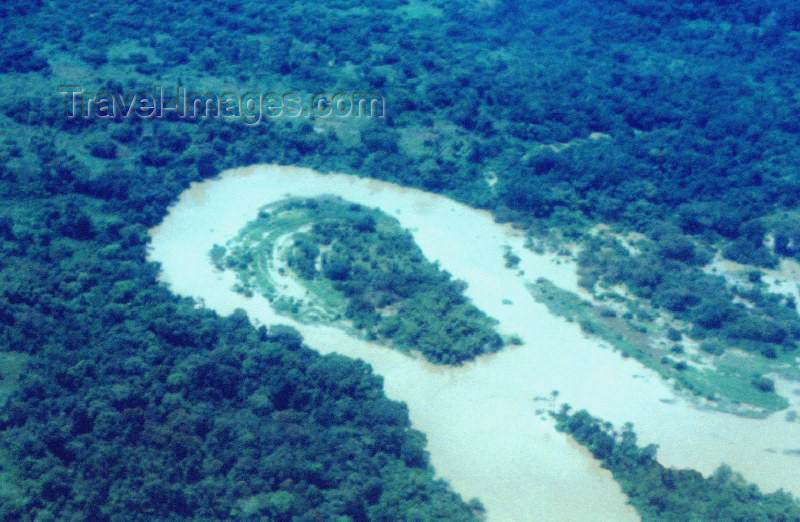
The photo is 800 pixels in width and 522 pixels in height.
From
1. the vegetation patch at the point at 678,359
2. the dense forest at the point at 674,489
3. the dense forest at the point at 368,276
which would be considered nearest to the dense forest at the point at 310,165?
the dense forest at the point at 674,489

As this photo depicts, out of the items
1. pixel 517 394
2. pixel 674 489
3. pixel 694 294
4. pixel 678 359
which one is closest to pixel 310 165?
pixel 517 394

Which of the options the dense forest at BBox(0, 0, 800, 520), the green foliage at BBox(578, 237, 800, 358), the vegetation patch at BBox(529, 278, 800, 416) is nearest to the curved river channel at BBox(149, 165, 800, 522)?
the vegetation patch at BBox(529, 278, 800, 416)

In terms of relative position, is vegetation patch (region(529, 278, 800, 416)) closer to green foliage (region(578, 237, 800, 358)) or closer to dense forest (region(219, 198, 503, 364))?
green foliage (region(578, 237, 800, 358))

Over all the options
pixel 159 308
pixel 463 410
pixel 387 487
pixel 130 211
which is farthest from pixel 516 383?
pixel 130 211

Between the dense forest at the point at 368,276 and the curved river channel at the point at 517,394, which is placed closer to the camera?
the curved river channel at the point at 517,394

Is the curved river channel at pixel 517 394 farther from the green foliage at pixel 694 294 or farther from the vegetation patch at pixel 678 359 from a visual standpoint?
the green foliage at pixel 694 294

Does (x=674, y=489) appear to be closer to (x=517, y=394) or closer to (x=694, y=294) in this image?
(x=517, y=394)

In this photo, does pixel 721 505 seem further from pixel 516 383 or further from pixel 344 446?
pixel 344 446

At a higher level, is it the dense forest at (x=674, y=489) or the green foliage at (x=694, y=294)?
the green foliage at (x=694, y=294)
